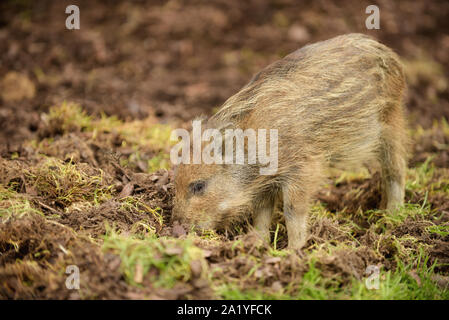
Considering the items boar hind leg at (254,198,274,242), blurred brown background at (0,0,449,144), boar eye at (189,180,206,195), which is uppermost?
blurred brown background at (0,0,449,144)

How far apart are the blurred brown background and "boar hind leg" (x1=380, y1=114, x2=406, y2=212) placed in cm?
277

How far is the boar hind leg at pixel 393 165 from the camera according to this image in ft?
16.8

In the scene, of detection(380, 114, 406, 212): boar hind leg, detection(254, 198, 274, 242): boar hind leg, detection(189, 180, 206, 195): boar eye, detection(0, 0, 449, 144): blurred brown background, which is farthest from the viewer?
detection(0, 0, 449, 144): blurred brown background

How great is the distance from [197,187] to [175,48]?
5768mm

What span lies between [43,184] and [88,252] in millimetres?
1409

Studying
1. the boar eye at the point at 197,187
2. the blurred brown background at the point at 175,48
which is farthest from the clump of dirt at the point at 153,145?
the boar eye at the point at 197,187

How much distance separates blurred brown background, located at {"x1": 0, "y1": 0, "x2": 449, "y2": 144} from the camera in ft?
25.5

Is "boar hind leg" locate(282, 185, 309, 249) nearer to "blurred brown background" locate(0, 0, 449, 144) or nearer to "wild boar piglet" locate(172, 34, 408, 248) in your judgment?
"wild boar piglet" locate(172, 34, 408, 248)

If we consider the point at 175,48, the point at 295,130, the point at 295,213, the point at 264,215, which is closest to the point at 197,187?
the point at 264,215

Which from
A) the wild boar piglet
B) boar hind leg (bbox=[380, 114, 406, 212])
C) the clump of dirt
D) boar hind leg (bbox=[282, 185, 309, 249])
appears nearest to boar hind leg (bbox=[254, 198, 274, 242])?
the wild boar piglet

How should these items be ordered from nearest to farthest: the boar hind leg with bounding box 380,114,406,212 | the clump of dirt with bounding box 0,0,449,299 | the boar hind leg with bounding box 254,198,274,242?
the clump of dirt with bounding box 0,0,449,299 → the boar hind leg with bounding box 254,198,274,242 → the boar hind leg with bounding box 380,114,406,212

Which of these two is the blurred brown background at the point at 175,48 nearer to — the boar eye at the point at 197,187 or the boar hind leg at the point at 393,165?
the boar hind leg at the point at 393,165

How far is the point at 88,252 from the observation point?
3.36 metres
